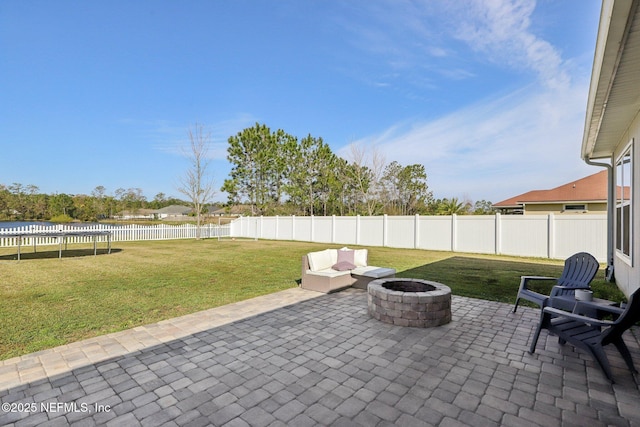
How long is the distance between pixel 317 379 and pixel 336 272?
3669 millimetres

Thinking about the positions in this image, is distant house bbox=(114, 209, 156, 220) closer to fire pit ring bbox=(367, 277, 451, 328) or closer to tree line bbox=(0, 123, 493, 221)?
tree line bbox=(0, 123, 493, 221)

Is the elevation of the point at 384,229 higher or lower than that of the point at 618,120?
lower

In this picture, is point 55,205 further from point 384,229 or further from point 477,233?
point 477,233

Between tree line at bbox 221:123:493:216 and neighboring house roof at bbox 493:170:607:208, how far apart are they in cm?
778

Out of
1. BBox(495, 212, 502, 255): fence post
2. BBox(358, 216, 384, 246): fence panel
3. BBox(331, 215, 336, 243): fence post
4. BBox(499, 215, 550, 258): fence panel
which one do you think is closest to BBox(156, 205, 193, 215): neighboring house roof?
BBox(331, 215, 336, 243): fence post

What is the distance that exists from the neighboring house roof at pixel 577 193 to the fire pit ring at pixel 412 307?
19802 millimetres

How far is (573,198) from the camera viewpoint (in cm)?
1841

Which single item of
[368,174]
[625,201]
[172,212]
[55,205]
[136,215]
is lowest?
[136,215]

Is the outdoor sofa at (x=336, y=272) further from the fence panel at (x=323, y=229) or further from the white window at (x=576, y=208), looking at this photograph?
the white window at (x=576, y=208)

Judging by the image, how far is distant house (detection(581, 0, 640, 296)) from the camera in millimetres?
2307

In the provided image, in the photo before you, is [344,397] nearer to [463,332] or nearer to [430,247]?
[463,332]

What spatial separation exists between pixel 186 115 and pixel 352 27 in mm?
14746

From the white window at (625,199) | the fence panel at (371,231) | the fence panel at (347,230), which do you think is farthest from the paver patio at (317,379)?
the fence panel at (347,230)

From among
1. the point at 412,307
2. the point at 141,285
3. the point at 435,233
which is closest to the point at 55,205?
the point at 141,285
